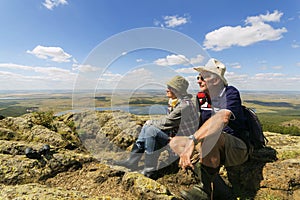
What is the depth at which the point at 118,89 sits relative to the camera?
17.0 feet

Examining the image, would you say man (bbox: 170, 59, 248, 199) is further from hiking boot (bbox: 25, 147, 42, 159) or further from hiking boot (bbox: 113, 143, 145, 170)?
hiking boot (bbox: 25, 147, 42, 159)

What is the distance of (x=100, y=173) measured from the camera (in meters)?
4.29

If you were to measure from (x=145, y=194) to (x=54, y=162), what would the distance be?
7.49 ft

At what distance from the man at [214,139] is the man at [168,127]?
33 centimetres

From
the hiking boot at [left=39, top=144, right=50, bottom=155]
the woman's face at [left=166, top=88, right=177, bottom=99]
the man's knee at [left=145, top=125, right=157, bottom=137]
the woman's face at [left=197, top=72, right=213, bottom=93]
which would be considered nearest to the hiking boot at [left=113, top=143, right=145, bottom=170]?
the man's knee at [left=145, top=125, right=157, bottom=137]

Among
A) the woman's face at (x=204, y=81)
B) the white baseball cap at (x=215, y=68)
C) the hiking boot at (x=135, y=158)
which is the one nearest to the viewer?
the white baseball cap at (x=215, y=68)

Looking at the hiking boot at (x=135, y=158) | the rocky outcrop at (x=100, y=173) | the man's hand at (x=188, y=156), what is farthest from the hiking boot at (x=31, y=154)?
the man's hand at (x=188, y=156)

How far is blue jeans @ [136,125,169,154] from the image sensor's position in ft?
15.1

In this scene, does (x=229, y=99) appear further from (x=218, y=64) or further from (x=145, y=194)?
(x=145, y=194)

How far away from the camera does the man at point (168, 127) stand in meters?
4.50

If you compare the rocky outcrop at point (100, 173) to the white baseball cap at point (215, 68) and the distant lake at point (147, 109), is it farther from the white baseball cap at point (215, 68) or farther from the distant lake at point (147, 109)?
the white baseball cap at point (215, 68)

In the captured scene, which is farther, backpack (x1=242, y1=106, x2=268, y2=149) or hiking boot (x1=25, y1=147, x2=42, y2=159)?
hiking boot (x1=25, y1=147, x2=42, y2=159)

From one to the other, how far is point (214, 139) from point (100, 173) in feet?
8.64

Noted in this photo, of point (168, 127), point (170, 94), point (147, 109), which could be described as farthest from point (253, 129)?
point (147, 109)
